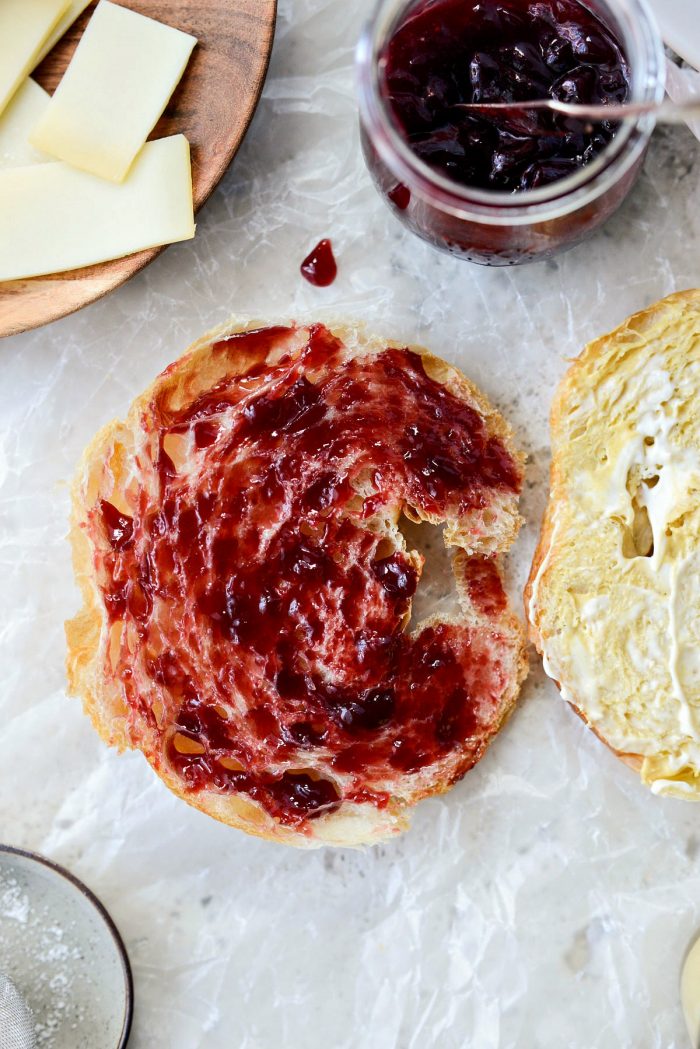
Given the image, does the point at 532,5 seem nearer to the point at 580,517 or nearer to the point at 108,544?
the point at 580,517

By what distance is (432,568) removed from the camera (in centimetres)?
252

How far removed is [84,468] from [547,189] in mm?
1287

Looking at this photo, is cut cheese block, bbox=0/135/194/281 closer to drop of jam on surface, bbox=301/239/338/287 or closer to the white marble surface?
the white marble surface

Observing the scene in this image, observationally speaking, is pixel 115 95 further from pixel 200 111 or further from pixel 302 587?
pixel 302 587

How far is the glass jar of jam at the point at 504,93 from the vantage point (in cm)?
191

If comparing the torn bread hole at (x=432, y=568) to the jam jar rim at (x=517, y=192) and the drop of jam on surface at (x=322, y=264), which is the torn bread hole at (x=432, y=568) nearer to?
the drop of jam on surface at (x=322, y=264)

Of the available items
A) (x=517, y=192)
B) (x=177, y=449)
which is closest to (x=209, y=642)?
(x=177, y=449)

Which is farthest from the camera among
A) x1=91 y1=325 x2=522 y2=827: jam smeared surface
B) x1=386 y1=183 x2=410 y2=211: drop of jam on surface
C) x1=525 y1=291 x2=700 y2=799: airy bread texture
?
x1=91 y1=325 x2=522 y2=827: jam smeared surface

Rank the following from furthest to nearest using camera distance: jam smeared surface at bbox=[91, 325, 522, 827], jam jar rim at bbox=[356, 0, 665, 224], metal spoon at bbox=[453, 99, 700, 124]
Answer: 1. jam smeared surface at bbox=[91, 325, 522, 827]
2. jam jar rim at bbox=[356, 0, 665, 224]
3. metal spoon at bbox=[453, 99, 700, 124]

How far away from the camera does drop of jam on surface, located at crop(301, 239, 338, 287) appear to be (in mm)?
2566

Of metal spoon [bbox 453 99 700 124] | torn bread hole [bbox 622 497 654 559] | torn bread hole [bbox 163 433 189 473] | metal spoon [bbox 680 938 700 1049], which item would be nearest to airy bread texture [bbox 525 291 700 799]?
torn bread hole [bbox 622 497 654 559]

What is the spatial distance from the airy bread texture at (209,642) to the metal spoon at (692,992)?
70cm

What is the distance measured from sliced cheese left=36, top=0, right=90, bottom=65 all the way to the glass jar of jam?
95cm

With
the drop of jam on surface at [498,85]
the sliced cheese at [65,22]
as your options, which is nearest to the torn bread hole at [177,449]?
the drop of jam on surface at [498,85]
